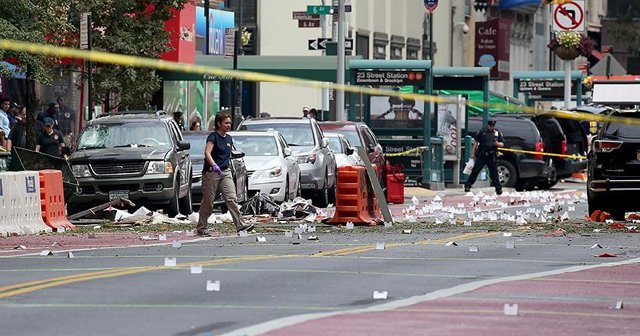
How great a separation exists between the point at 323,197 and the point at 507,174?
1161 cm

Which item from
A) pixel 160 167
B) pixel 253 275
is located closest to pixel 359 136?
pixel 160 167

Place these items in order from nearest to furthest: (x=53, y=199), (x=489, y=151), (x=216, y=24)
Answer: (x=53, y=199) < (x=489, y=151) < (x=216, y=24)

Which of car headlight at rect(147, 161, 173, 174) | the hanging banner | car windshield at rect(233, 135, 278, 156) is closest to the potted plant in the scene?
the hanging banner

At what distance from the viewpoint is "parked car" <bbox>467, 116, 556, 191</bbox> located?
4450 centimetres

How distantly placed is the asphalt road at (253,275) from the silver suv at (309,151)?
10.2m

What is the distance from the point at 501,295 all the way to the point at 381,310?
174 cm

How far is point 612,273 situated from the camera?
16.6 metres

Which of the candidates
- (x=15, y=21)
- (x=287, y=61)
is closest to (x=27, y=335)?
(x=15, y=21)

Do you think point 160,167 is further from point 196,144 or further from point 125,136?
point 196,144

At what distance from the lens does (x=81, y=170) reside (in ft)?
90.7

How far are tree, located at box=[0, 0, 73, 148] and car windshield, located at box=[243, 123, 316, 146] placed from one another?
429 centimetres

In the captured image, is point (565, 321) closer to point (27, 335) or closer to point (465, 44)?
point (27, 335)

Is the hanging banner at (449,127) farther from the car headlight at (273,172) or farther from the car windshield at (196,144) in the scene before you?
the car headlight at (273,172)

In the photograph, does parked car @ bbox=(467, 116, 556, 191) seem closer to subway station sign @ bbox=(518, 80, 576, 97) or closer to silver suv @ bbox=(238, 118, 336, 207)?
silver suv @ bbox=(238, 118, 336, 207)
